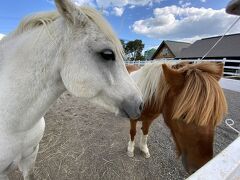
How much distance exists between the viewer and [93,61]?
0.99 m

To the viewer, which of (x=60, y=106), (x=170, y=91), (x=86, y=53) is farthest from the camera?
(x=60, y=106)

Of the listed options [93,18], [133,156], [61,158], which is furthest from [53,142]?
[93,18]

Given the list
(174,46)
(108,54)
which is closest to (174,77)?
(108,54)

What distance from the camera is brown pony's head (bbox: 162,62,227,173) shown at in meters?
1.29

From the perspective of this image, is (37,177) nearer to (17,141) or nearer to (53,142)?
(53,142)

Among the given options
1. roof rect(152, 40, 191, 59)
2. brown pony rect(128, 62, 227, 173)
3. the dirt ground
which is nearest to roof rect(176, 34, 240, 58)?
roof rect(152, 40, 191, 59)

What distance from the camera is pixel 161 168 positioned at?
7.45 ft

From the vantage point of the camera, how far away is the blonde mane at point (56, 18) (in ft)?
3.35

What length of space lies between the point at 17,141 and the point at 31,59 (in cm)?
60

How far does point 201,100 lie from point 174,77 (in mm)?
285

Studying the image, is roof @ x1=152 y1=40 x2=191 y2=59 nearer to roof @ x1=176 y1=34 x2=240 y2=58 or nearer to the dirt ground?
roof @ x1=176 y1=34 x2=240 y2=58

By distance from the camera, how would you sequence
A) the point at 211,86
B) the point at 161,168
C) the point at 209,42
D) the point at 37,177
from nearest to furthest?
the point at 211,86 → the point at 37,177 → the point at 161,168 → the point at 209,42

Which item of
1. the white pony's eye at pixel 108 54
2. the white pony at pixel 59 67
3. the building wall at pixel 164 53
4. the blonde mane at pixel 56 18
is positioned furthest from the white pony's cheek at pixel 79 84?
the building wall at pixel 164 53

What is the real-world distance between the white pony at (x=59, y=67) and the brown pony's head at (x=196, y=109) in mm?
494
